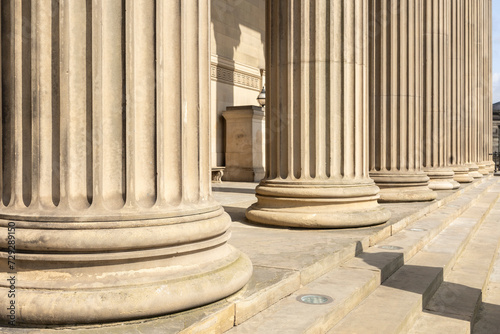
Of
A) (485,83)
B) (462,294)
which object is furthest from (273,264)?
(485,83)

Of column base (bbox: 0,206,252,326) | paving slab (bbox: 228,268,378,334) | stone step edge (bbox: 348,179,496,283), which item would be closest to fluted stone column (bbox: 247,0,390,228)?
stone step edge (bbox: 348,179,496,283)

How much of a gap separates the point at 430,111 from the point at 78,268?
44.9 ft

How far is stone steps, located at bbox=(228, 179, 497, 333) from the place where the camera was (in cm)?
383

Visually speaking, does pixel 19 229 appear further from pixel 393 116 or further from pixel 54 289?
pixel 393 116

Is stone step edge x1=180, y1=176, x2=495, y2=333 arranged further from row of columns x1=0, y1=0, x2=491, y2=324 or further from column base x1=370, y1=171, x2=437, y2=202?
column base x1=370, y1=171, x2=437, y2=202

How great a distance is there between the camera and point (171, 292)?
143 inches

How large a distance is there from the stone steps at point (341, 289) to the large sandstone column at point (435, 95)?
24.4 ft

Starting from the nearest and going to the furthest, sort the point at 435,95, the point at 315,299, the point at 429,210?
the point at 315,299 < the point at 429,210 < the point at 435,95

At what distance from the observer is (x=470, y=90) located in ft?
79.4

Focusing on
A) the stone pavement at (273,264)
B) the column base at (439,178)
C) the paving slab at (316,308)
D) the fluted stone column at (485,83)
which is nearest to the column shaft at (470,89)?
the fluted stone column at (485,83)

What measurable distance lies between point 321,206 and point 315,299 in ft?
11.3

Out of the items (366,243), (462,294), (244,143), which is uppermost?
(244,143)

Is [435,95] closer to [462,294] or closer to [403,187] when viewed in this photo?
[403,187]

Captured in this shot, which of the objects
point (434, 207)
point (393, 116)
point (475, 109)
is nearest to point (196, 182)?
point (434, 207)
